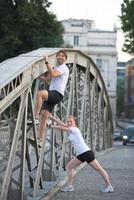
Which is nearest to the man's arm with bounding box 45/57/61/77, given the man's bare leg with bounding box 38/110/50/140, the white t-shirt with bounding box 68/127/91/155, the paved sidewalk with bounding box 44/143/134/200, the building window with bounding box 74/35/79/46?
the man's bare leg with bounding box 38/110/50/140

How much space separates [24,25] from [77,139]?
28769mm

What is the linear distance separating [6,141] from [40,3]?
3191cm

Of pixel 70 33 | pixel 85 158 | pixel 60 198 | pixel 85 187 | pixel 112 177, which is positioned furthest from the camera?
pixel 70 33

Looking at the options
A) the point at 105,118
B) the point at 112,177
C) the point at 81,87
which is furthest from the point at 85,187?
the point at 105,118

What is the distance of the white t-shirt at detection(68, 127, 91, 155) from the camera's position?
1275cm

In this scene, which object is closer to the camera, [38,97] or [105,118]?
[38,97]

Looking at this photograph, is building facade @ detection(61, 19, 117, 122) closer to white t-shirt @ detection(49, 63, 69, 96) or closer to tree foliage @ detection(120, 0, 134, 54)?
tree foliage @ detection(120, 0, 134, 54)

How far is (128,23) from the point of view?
135 ft

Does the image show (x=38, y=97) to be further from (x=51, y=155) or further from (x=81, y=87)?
(x=81, y=87)

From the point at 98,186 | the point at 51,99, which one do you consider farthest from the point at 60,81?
the point at 98,186

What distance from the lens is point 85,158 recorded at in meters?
13.0

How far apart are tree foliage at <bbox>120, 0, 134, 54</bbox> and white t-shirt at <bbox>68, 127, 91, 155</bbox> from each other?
2874 cm

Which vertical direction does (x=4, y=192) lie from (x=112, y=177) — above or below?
above

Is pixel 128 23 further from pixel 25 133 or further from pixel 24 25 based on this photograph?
pixel 25 133
